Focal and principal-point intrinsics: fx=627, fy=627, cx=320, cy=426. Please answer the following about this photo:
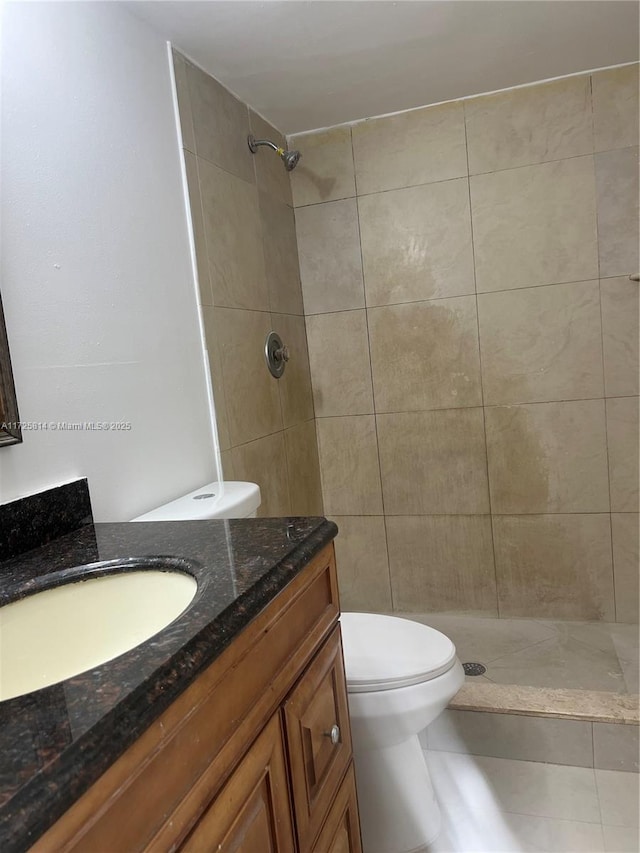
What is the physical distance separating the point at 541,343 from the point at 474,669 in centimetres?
121

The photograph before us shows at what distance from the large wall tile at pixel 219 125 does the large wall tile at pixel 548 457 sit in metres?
1.31

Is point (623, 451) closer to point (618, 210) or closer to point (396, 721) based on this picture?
point (618, 210)

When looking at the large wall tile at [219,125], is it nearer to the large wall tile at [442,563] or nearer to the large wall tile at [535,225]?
the large wall tile at [535,225]

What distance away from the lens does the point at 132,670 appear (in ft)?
1.96

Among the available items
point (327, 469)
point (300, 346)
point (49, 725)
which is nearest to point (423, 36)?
point (300, 346)

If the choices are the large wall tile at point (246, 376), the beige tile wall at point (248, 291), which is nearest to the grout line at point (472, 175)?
the beige tile wall at point (248, 291)

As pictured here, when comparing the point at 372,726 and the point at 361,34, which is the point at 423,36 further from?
the point at 372,726

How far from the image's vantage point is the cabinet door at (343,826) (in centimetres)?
99

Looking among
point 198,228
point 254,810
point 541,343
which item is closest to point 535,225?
point 541,343

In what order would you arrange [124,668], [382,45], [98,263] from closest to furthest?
[124,668]
[98,263]
[382,45]

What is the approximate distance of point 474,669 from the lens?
216 centimetres

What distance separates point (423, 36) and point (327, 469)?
1612mm

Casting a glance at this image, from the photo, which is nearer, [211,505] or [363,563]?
[211,505]

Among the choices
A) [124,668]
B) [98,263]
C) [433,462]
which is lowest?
[433,462]
